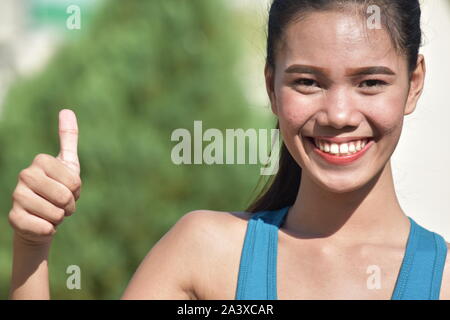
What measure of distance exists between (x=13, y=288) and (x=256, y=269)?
0.67 metres

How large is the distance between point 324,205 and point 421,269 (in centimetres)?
33

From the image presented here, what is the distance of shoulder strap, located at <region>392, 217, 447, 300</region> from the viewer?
2311 millimetres

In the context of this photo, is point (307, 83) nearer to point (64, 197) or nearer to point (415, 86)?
point (415, 86)

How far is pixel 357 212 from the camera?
2.47 metres

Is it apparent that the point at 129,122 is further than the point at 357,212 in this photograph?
Yes

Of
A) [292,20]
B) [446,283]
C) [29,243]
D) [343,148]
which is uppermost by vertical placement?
[292,20]

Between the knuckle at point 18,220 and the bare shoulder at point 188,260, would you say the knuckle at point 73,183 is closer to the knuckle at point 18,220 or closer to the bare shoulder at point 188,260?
the knuckle at point 18,220

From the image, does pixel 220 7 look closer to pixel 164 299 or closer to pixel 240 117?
pixel 240 117

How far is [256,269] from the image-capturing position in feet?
7.90
